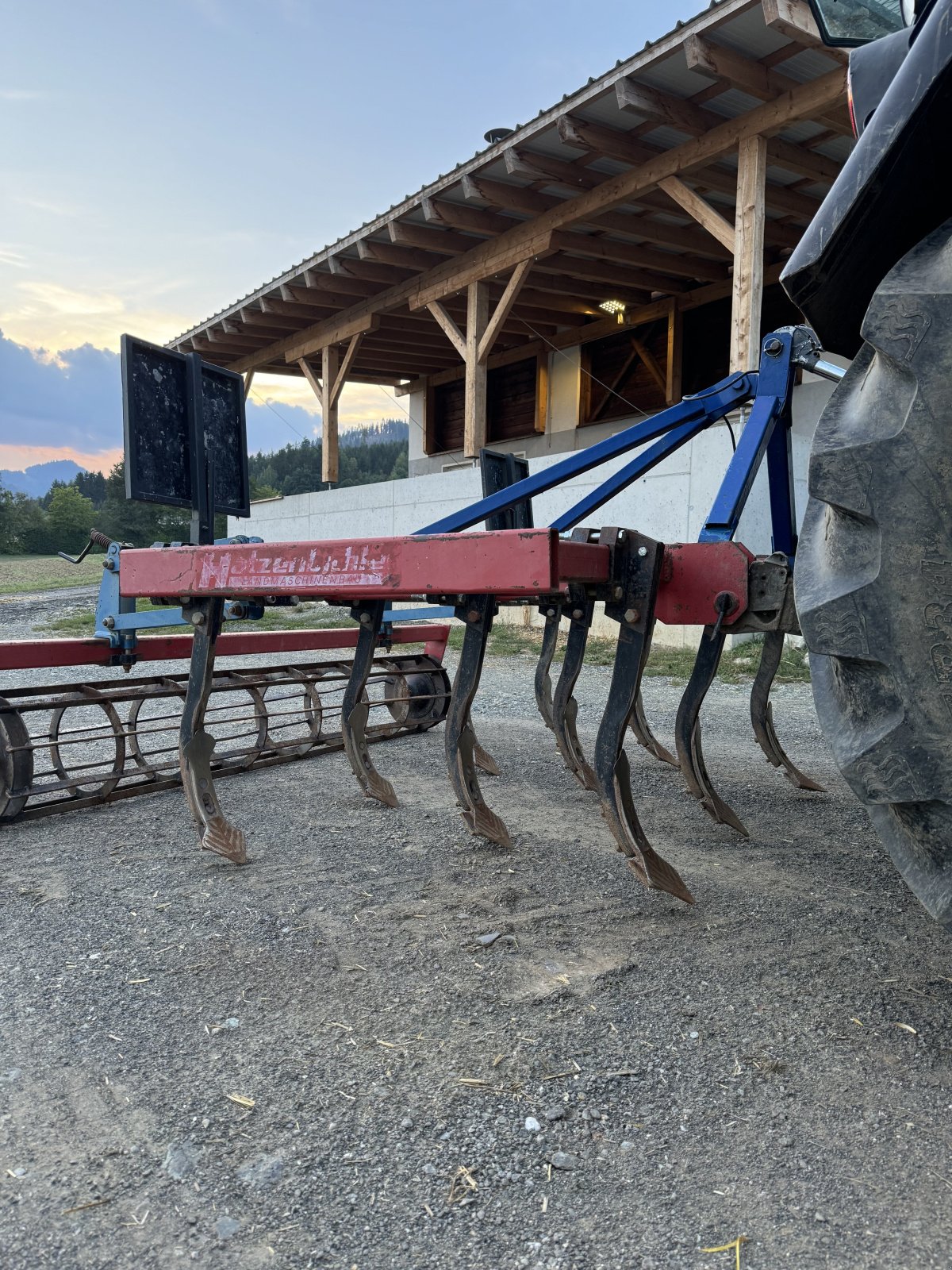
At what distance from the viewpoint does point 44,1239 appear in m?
1.15

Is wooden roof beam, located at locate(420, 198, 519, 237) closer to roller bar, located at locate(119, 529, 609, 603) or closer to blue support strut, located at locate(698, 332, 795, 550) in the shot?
blue support strut, located at locate(698, 332, 795, 550)

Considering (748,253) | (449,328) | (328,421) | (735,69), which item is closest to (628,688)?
(748,253)

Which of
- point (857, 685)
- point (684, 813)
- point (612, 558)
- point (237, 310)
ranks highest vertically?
point (237, 310)

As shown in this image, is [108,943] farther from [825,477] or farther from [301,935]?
[825,477]

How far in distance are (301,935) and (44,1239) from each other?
980 millimetres

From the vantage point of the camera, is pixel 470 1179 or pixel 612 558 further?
pixel 612 558

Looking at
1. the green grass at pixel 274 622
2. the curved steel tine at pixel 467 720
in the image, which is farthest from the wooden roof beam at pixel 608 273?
the curved steel tine at pixel 467 720

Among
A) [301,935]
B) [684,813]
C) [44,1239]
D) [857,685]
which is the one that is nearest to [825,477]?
[857,685]

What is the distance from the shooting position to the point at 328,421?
12.5 metres

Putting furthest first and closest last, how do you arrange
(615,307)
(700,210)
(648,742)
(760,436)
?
1. (615,307)
2. (700,210)
3. (648,742)
4. (760,436)

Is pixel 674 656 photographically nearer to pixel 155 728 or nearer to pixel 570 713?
pixel 570 713

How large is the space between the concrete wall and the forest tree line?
53.1 ft

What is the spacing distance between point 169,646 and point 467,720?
1.71 m

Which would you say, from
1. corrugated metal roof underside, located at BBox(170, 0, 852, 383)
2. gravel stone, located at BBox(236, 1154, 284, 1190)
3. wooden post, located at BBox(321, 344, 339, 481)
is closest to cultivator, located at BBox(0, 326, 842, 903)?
gravel stone, located at BBox(236, 1154, 284, 1190)
